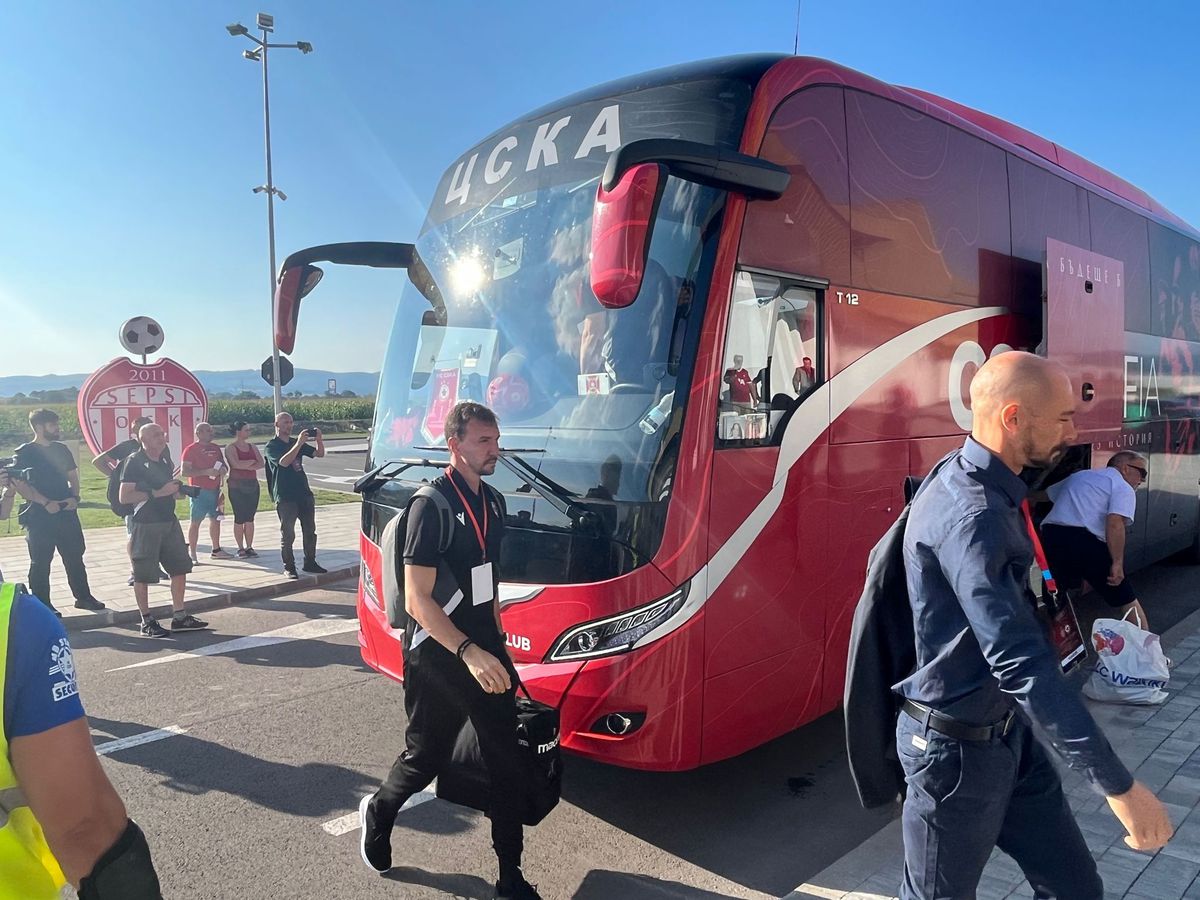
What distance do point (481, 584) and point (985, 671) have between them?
6.38 ft

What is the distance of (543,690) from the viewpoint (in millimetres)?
3824

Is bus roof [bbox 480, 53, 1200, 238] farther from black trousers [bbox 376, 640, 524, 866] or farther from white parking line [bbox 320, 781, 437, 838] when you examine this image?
white parking line [bbox 320, 781, 437, 838]

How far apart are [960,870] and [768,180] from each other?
9.29 ft

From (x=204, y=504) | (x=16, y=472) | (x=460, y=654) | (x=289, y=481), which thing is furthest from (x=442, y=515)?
(x=204, y=504)

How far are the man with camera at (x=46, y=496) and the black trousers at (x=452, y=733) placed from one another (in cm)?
658

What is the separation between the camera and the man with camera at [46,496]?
27.0 ft

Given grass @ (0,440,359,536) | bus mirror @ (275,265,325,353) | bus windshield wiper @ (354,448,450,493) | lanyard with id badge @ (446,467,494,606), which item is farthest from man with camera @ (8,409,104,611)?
lanyard with id badge @ (446,467,494,606)

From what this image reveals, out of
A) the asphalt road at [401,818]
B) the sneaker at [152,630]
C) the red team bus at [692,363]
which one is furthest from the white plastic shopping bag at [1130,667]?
the sneaker at [152,630]

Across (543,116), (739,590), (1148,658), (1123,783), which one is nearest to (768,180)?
Result: (543,116)

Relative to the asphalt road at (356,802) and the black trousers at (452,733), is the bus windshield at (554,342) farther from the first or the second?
the asphalt road at (356,802)

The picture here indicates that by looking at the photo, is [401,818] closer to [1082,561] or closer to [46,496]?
[1082,561]

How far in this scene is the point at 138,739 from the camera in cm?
527

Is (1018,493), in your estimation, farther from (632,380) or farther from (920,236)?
(920,236)

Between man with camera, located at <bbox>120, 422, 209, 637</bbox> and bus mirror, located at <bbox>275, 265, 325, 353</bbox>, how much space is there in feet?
10.8
